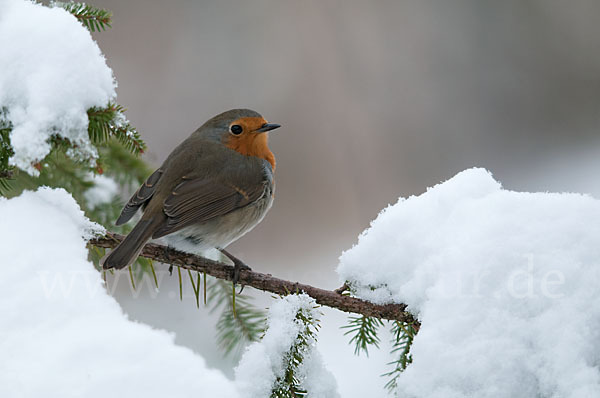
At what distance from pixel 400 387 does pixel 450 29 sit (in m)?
4.22

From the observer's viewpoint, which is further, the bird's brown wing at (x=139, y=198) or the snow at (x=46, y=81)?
the bird's brown wing at (x=139, y=198)

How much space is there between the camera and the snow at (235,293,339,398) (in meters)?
1.24

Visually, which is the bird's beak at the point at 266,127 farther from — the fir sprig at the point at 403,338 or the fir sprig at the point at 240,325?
the fir sprig at the point at 403,338

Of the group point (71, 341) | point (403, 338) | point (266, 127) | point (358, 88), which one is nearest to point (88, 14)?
point (266, 127)

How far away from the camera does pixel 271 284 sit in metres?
1.59

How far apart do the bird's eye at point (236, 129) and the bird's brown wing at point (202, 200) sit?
28cm

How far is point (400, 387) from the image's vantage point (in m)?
1.13

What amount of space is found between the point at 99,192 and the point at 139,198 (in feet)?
0.69

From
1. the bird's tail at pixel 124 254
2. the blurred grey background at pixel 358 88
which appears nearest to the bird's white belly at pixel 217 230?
the bird's tail at pixel 124 254

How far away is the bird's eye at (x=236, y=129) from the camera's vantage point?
103 inches

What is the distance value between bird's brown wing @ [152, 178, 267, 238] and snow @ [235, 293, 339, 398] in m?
0.80

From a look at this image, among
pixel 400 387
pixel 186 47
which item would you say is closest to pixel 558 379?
pixel 400 387

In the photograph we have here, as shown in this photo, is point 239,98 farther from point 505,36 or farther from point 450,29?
point 505,36

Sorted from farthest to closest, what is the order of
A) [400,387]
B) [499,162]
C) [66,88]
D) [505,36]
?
[505,36] < [499,162] < [66,88] < [400,387]
